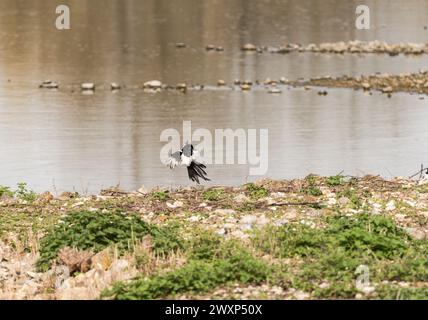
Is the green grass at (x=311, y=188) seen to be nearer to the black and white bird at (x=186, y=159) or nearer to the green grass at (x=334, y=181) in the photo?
the green grass at (x=334, y=181)

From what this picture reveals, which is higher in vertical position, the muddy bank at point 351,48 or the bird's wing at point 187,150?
the muddy bank at point 351,48

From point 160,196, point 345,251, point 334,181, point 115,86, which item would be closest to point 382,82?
point 115,86

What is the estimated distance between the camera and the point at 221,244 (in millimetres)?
10500

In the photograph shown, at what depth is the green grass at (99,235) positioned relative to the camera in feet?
34.3

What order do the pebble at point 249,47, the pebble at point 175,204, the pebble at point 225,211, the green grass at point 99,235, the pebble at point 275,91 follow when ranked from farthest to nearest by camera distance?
1. the pebble at point 249,47
2. the pebble at point 275,91
3. the pebble at point 175,204
4. the pebble at point 225,211
5. the green grass at point 99,235

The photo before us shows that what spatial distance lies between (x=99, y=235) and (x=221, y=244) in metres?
1.23

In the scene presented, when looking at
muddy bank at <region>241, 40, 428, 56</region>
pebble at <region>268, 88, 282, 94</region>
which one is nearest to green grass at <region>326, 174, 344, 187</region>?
pebble at <region>268, 88, 282, 94</region>

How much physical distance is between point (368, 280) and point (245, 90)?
21.0 metres

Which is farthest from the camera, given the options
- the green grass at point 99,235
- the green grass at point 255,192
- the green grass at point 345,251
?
the green grass at point 255,192

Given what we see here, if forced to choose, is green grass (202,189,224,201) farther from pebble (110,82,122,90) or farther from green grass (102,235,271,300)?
pebble (110,82,122,90)

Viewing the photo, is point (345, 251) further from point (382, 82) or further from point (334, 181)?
point (382, 82)
